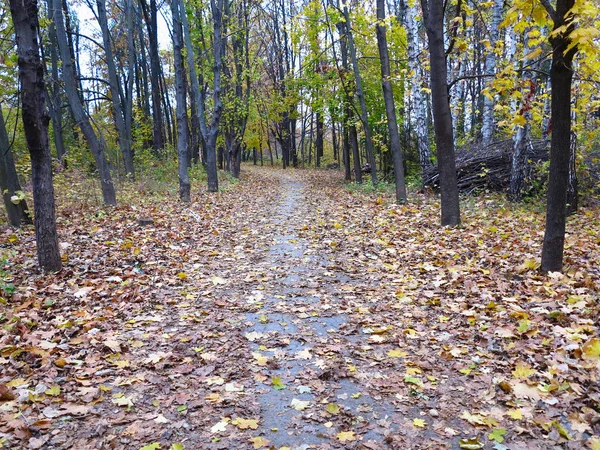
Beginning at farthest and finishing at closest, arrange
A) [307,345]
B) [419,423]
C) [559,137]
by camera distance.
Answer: [559,137], [307,345], [419,423]

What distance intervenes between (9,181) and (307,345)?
8697 mm

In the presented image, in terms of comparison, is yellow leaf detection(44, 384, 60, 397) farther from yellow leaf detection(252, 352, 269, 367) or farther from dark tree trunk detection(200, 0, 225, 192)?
dark tree trunk detection(200, 0, 225, 192)

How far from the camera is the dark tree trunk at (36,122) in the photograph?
19.1 feet

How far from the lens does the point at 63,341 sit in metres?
4.48

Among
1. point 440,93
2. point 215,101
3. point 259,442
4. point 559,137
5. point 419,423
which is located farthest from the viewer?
point 215,101

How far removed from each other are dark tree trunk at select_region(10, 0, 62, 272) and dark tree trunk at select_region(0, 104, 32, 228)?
370cm

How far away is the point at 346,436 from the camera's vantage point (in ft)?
10.1

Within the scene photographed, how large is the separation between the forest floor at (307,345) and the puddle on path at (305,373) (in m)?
0.02

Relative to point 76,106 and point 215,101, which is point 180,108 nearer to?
point 215,101

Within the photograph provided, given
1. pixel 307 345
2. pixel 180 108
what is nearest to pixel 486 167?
pixel 180 108

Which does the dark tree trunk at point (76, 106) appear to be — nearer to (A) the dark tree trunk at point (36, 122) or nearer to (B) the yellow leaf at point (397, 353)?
(A) the dark tree trunk at point (36, 122)

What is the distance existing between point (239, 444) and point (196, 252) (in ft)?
18.5

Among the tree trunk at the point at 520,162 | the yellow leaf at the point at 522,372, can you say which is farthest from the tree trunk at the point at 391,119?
the yellow leaf at the point at 522,372

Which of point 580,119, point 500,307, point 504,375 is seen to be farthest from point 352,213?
point 504,375
